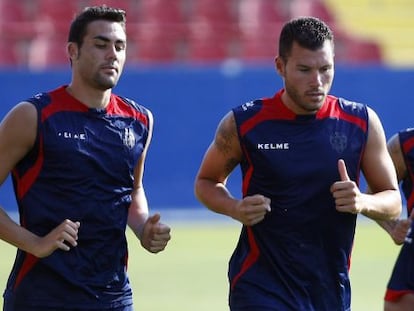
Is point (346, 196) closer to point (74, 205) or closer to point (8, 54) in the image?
point (74, 205)

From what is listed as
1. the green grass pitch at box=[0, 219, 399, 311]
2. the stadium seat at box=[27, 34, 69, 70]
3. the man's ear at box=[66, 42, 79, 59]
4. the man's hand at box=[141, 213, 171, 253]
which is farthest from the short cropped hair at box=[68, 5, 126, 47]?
the stadium seat at box=[27, 34, 69, 70]

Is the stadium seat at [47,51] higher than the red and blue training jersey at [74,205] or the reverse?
higher

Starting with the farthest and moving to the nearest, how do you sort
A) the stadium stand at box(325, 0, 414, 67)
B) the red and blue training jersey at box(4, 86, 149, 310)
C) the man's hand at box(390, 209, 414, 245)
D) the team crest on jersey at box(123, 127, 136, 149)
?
1. the stadium stand at box(325, 0, 414, 67)
2. the man's hand at box(390, 209, 414, 245)
3. the team crest on jersey at box(123, 127, 136, 149)
4. the red and blue training jersey at box(4, 86, 149, 310)

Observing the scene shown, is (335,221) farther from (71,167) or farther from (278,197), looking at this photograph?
(71,167)

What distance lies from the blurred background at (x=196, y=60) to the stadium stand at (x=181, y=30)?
2 cm

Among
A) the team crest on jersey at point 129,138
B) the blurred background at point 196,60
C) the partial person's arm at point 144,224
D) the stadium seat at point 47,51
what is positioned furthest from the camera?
the stadium seat at point 47,51

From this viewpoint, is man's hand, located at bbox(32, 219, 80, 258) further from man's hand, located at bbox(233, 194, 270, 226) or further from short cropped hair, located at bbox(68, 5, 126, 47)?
short cropped hair, located at bbox(68, 5, 126, 47)

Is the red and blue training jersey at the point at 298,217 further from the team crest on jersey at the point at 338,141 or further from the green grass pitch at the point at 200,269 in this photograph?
the green grass pitch at the point at 200,269

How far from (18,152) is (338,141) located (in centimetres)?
179

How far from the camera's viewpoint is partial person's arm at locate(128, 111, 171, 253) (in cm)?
641

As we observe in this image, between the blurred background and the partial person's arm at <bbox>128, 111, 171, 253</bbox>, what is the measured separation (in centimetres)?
1406

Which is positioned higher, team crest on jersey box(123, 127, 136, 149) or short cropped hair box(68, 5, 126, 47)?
short cropped hair box(68, 5, 126, 47)

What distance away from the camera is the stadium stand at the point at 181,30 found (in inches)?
977

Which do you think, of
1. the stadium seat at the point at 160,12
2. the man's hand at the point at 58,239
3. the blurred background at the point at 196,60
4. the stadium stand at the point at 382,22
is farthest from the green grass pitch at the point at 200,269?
the stadium stand at the point at 382,22
